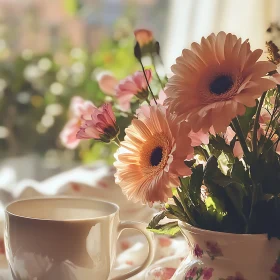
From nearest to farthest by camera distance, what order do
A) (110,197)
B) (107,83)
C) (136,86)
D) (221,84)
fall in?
(221,84), (136,86), (107,83), (110,197)

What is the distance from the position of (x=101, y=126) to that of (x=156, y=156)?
7 centimetres

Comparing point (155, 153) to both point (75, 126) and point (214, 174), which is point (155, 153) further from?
point (75, 126)

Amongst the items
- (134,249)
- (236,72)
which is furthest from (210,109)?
(134,249)

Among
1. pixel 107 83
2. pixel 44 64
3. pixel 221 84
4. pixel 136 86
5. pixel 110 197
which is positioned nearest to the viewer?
pixel 221 84

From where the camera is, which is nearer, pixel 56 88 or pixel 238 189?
pixel 238 189

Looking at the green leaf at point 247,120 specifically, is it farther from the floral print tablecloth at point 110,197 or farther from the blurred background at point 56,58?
the blurred background at point 56,58

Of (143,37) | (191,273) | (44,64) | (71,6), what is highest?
(71,6)

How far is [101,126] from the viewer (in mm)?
554

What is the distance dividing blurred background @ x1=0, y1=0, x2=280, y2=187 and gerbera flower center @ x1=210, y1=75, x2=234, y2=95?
3.80 feet

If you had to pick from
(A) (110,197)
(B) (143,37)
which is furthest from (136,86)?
(A) (110,197)

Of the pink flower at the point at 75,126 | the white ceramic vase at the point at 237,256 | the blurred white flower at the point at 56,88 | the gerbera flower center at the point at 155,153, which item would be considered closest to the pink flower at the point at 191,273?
the white ceramic vase at the point at 237,256

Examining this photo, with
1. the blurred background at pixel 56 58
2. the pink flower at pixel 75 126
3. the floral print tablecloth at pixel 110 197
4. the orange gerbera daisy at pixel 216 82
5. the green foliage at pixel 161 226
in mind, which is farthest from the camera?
the blurred background at pixel 56 58

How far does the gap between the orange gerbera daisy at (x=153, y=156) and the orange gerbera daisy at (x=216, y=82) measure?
0.02 m

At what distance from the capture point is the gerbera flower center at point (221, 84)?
0.50 m
